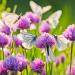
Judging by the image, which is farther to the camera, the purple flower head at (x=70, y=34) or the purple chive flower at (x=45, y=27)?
the purple chive flower at (x=45, y=27)

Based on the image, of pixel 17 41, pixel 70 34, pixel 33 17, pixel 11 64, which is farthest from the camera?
pixel 33 17

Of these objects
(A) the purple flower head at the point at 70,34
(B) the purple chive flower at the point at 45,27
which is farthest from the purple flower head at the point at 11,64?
(B) the purple chive flower at the point at 45,27

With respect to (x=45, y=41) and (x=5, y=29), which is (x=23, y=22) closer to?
(x=5, y=29)

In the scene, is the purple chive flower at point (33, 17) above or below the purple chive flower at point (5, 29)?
above

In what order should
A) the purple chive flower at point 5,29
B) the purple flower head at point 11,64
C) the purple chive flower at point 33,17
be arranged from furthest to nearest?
the purple chive flower at point 33,17, the purple chive flower at point 5,29, the purple flower head at point 11,64

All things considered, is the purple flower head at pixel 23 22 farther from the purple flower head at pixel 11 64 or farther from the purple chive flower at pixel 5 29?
the purple flower head at pixel 11 64

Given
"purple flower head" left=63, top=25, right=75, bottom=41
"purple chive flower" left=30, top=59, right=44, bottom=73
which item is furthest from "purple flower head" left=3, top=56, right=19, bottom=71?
"purple flower head" left=63, top=25, right=75, bottom=41

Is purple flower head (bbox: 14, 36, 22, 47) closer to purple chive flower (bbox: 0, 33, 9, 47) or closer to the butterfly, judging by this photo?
purple chive flower (bbox: 0, 33, 9, 47)

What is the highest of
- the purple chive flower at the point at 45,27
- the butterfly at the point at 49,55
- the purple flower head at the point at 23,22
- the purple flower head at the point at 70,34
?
the purple flower head at the point at 23,22

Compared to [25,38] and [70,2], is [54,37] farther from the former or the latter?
[70,2]

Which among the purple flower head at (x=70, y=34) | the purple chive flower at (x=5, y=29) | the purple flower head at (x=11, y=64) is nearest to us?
the purple flower head at (x=11, y=64)

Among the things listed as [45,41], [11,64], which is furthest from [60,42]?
[11,64]
